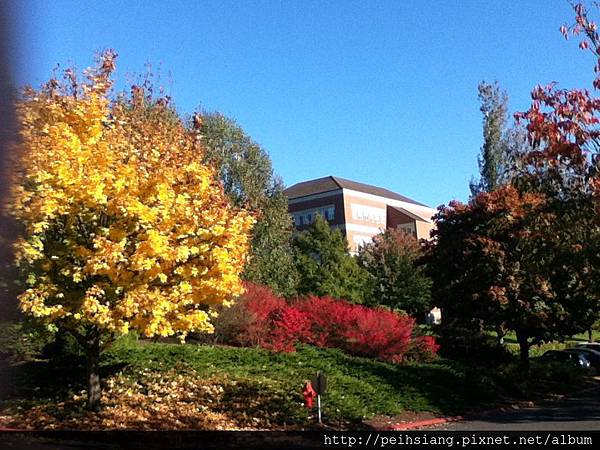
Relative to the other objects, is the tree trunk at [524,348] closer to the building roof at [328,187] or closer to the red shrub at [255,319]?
the red shrub at [255,319]

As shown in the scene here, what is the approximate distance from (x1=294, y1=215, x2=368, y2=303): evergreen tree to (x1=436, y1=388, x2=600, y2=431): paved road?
703 inches

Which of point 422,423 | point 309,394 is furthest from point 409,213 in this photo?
point 309,394

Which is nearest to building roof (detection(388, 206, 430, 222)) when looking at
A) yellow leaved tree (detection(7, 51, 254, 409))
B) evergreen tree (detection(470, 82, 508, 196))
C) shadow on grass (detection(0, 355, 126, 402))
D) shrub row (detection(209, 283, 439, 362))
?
evergreen tree (detection(470, 82, 508, 196))

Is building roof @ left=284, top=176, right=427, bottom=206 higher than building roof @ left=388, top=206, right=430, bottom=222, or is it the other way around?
building roof @ left=284, top=176, right=427, bottom=206

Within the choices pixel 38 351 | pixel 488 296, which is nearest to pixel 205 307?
pixel 38 351

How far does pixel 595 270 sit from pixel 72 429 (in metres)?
10.2

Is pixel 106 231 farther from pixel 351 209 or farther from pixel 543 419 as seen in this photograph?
pixel 351 209

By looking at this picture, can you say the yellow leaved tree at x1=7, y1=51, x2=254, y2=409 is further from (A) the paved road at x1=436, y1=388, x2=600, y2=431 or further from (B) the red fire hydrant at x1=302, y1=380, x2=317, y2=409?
(A) the paved road at x1=436, y1=388, x2=600, y2=431

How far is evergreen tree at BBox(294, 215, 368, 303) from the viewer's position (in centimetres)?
3653

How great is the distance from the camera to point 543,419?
14.7 metres

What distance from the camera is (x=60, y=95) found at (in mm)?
12422

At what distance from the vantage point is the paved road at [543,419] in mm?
13137

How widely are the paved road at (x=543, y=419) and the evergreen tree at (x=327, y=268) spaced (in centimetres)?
1786

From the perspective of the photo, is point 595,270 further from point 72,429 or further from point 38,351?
point 38,351
